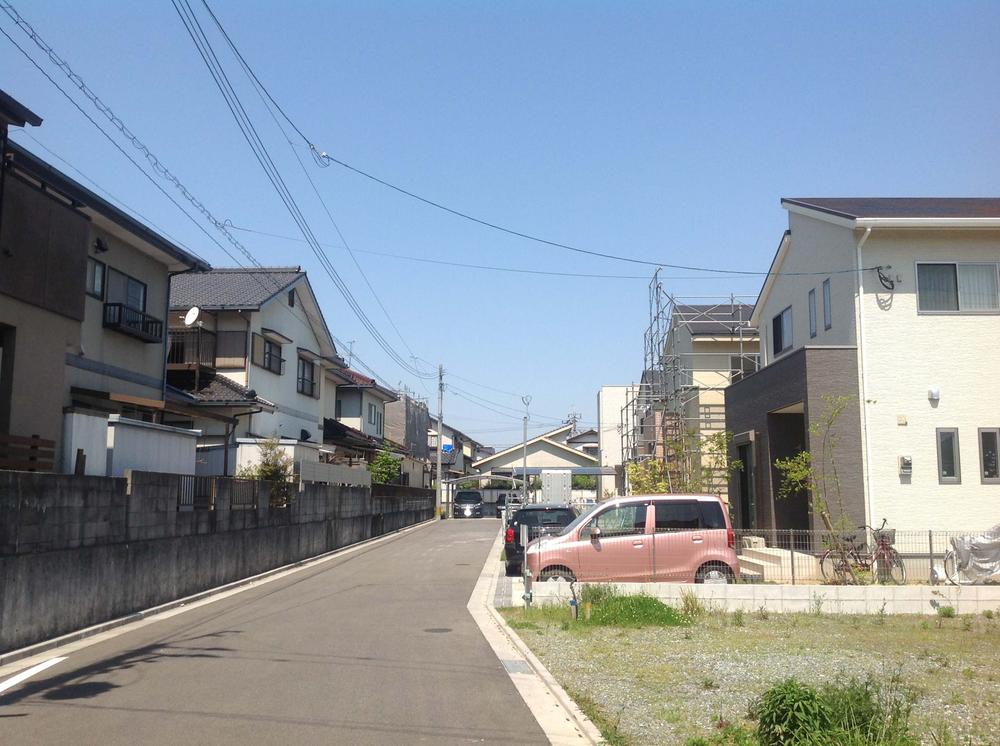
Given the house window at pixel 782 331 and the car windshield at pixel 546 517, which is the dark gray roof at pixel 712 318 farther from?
Answer: the car windshield at pixel 546 517

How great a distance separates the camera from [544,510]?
70.0ft

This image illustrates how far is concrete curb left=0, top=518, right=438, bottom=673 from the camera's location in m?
10.5

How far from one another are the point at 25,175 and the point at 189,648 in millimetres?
10868

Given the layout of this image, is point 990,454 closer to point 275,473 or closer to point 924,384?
point 924,384

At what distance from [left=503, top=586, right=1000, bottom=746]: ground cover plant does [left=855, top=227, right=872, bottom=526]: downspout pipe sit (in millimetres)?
4458

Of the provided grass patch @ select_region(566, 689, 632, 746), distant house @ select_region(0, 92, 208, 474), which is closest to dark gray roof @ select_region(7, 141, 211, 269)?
distant house @ select_region(0, 92, 208, 474)

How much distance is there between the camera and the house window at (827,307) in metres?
20.9

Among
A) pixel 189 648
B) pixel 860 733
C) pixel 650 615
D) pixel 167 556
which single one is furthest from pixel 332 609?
pixel 860 733

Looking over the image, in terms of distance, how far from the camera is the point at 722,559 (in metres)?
15.1

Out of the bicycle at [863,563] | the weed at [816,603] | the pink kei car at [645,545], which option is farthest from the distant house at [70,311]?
the bicycle at [863,563]

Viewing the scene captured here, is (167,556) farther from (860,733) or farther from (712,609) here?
(860,733)

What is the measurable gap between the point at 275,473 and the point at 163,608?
25.6 feet

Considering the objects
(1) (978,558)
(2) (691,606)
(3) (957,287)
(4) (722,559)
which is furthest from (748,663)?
(3) (957,287)

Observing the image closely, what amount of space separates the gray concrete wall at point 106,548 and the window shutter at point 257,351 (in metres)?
9.47
